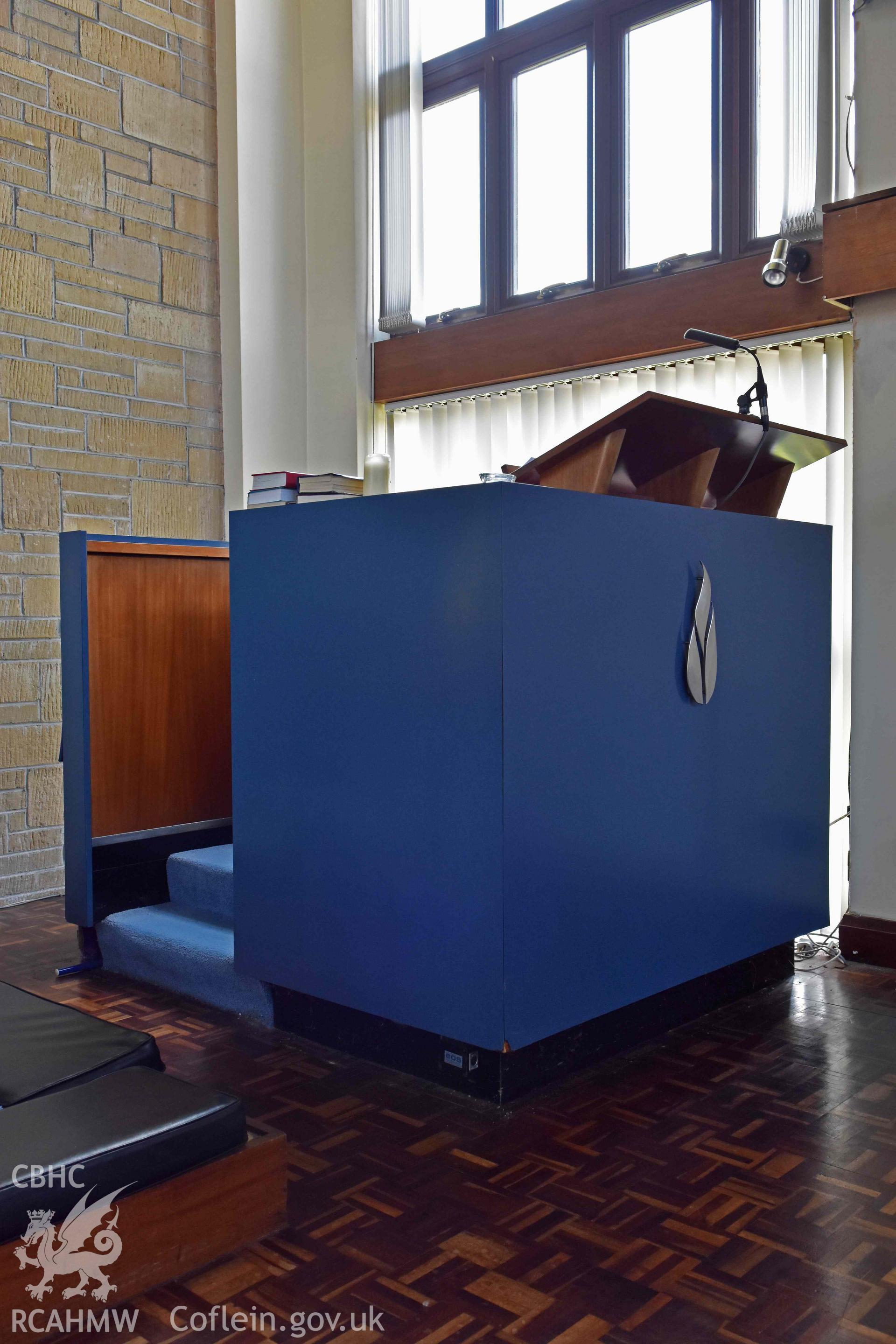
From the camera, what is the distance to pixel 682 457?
301cm

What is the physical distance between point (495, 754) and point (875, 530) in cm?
185

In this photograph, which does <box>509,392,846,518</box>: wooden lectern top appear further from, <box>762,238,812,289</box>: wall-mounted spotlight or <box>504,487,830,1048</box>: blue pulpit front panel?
<box>762,238,812,289</box>: wall-mounted spotlight

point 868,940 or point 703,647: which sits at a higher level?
point 703,647

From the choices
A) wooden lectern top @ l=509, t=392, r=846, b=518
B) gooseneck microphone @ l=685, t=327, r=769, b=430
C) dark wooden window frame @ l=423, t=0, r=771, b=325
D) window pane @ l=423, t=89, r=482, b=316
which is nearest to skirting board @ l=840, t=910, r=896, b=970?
wooden lectern top @ l=509, t=392, r=846, b=518

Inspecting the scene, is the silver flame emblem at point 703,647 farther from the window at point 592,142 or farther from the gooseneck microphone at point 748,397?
the window at point 592,142

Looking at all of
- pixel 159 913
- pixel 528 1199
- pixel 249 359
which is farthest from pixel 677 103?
pixel 528 1199

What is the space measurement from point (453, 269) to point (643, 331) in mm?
1478

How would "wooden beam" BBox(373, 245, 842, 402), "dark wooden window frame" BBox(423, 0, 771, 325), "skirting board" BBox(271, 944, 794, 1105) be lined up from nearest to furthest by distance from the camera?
"skirting board" BBox(271, 944, 794, 1105), "wooden beam" BBox(373, 245, 842, 402), "dark wooden window frame" BBox(423, 0, 771, 325)

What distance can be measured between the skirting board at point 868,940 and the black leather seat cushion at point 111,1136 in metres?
2.31

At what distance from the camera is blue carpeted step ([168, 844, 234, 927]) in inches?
140

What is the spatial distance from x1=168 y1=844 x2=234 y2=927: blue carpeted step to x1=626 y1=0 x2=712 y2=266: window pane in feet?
10.3

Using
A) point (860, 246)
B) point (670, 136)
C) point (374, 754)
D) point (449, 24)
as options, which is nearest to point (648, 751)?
point (374, 754)

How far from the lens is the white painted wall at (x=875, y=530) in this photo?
3.56 m

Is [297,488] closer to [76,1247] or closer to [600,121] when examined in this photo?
[76,1247]
